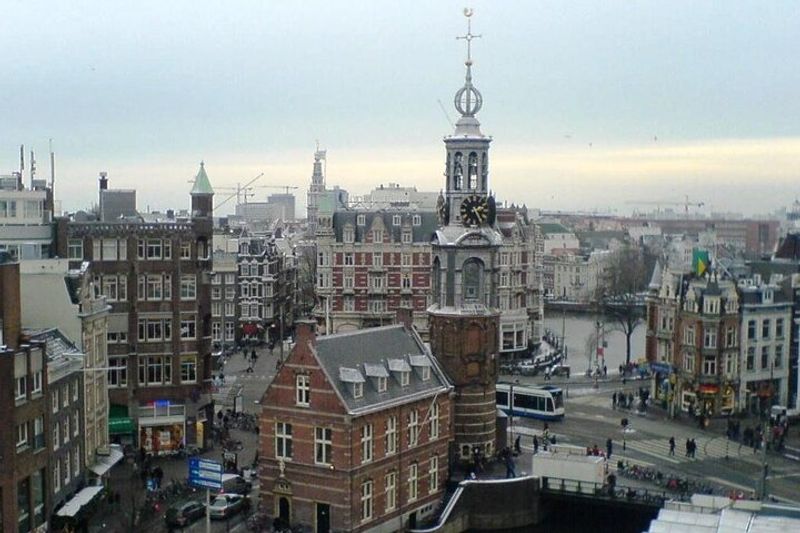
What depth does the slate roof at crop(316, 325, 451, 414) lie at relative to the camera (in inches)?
1898

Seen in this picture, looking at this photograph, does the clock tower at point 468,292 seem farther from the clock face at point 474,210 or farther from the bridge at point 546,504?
the bridge at point 546,504

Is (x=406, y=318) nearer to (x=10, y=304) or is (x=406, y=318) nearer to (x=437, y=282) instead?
(x=437, y=282)

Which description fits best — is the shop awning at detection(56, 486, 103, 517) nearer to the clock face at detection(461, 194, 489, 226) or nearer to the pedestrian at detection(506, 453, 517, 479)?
the pedestrian at detection(506, 453, 517, 479)

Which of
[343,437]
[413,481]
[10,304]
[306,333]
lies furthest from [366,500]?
[10,304]

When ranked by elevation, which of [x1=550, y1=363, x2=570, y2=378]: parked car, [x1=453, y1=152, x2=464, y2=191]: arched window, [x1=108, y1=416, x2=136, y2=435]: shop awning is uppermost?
[x1=453, y1=152, x2=464, y2=191]: arched window

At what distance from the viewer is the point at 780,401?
260 feet

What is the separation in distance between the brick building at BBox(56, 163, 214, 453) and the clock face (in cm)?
1620

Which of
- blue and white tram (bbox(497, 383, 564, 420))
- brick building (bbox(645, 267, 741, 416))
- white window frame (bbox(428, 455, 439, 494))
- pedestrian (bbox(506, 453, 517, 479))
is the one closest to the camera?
white window frame (bbox(428, 455, 439, 494))

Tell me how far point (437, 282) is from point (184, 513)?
63.3ft

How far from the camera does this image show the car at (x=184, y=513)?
47987 millimetres

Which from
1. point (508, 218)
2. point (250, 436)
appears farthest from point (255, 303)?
point (250, 436)

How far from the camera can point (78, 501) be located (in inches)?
1923

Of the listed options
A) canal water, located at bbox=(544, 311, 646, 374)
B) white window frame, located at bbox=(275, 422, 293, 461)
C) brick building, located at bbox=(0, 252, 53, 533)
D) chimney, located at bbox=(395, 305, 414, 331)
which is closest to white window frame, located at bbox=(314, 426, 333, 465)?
white window frame, located at bbox=(275, 422, 293, 461)

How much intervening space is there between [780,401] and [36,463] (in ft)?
180
